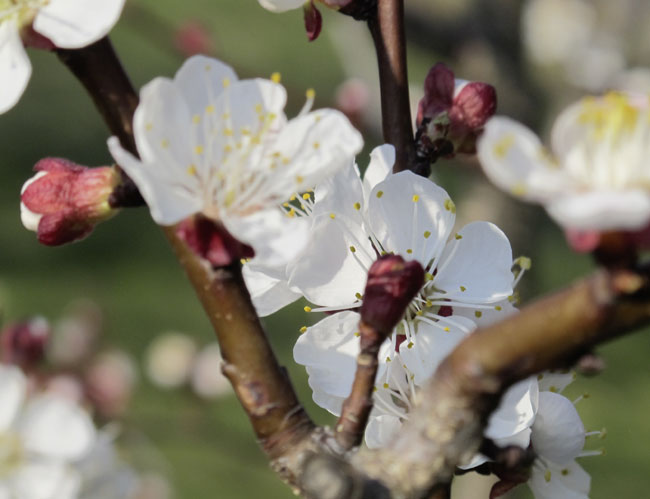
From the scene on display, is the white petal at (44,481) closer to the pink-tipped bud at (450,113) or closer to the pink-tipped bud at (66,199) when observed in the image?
the pink-tipped bud at (66,199)

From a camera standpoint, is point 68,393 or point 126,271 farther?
point 126,271

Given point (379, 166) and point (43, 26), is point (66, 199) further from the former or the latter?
point (379, 166)

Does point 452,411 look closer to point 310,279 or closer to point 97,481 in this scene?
point 310,279

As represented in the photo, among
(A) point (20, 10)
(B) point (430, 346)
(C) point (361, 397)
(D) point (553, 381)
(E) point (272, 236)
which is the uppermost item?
(A) point (20, 10)

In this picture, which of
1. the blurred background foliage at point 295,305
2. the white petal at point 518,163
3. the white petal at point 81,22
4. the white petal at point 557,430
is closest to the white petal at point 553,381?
the white petal at point 557,430

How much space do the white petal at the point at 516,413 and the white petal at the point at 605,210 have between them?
11.6 inches

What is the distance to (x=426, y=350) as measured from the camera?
773mm

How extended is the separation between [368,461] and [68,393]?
1.57 metres

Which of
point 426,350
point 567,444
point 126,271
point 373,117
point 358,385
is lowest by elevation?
point 126,271

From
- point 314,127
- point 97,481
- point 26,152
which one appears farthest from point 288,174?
point 26,152

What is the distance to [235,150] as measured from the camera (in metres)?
0.69

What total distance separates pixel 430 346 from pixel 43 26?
0.42m

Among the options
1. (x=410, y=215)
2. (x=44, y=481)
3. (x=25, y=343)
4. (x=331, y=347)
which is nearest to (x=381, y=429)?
(x=331, y=347)

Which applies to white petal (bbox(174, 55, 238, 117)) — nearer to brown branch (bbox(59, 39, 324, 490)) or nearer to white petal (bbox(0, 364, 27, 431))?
brown branch (bbox(59, 39, 324, 490))
